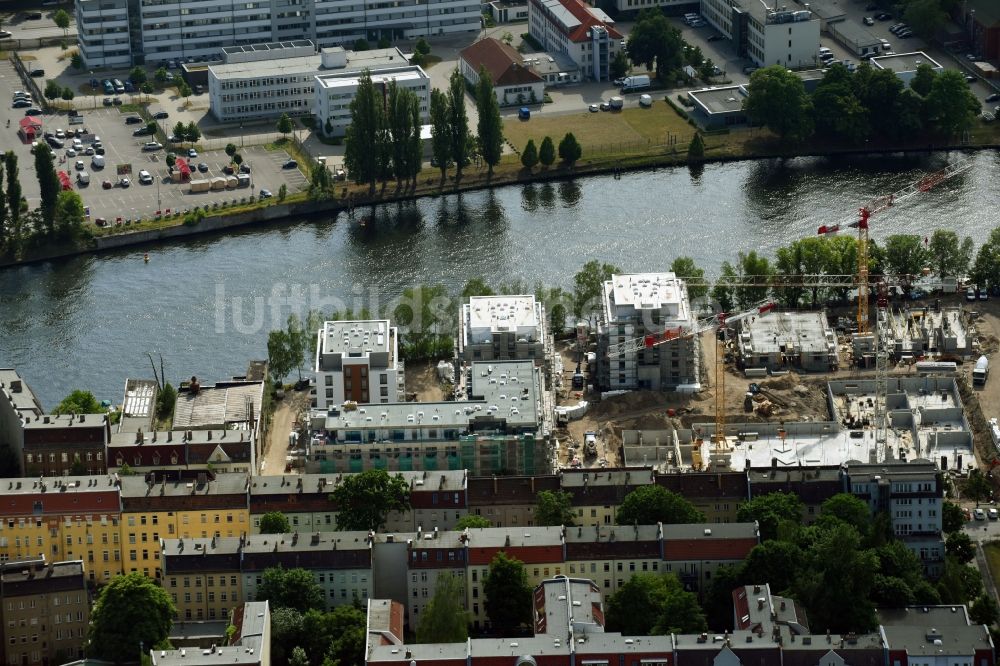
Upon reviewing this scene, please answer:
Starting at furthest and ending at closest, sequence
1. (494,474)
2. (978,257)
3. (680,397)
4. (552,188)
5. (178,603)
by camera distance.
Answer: (552,188) < (978,257) < (680,397) < (494,474) < (178,603)

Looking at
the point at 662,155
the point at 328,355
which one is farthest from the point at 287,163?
the point at 328,355

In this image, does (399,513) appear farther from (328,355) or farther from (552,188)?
(552,188)

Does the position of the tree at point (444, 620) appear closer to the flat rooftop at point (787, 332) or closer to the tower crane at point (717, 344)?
the tower crane at point (717, 344)

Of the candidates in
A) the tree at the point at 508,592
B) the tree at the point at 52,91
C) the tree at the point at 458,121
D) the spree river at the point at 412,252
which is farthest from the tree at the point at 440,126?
the tree at the point at 508,592

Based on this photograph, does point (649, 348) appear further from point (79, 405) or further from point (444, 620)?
point (444, 620)

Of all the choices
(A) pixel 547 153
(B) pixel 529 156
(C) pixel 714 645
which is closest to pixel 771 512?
(C) pixel 714 645

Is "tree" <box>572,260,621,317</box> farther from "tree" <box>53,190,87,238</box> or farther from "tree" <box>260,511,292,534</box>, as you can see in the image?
"tree" <box>53,190,87,238</box>
